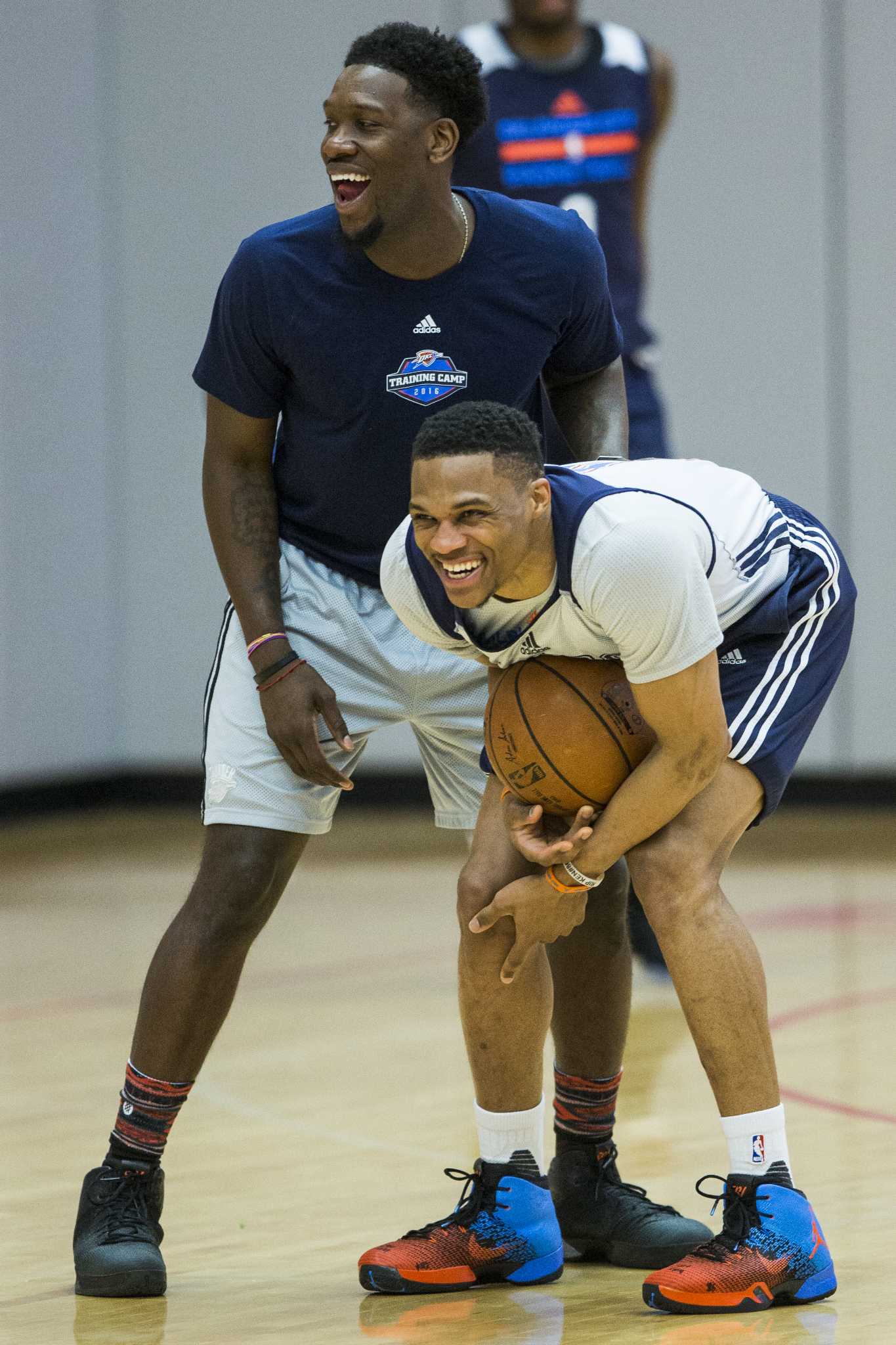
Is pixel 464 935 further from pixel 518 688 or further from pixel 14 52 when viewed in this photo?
pixel 14 52

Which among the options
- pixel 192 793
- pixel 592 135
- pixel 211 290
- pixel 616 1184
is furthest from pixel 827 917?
pixel 211 290

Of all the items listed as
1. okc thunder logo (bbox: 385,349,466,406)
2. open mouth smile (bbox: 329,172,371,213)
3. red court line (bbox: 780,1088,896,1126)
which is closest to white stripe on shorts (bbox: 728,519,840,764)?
okc thunder logo (bbox: 385,349,466,406)

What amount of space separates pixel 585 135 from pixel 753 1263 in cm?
348

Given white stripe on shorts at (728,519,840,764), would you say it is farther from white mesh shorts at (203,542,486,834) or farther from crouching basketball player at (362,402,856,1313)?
white mesh shorts at (203,542,486,834)

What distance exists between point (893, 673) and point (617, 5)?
314 cm

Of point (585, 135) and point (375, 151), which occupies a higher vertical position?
point (375, 151)

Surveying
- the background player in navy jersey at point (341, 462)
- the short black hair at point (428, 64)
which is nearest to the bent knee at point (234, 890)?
the background player in navy jersey at point (341, 462)

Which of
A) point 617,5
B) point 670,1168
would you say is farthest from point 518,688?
point 617,5

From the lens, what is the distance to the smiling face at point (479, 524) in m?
2.90

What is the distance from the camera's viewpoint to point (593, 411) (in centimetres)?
358

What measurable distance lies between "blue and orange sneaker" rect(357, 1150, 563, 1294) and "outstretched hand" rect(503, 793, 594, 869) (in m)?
0.50

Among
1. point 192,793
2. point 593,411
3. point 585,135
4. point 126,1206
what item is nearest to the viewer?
point 126,1206

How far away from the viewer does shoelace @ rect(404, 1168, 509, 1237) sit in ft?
10.5

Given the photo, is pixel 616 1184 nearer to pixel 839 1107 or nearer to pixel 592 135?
pixel 839 1107
